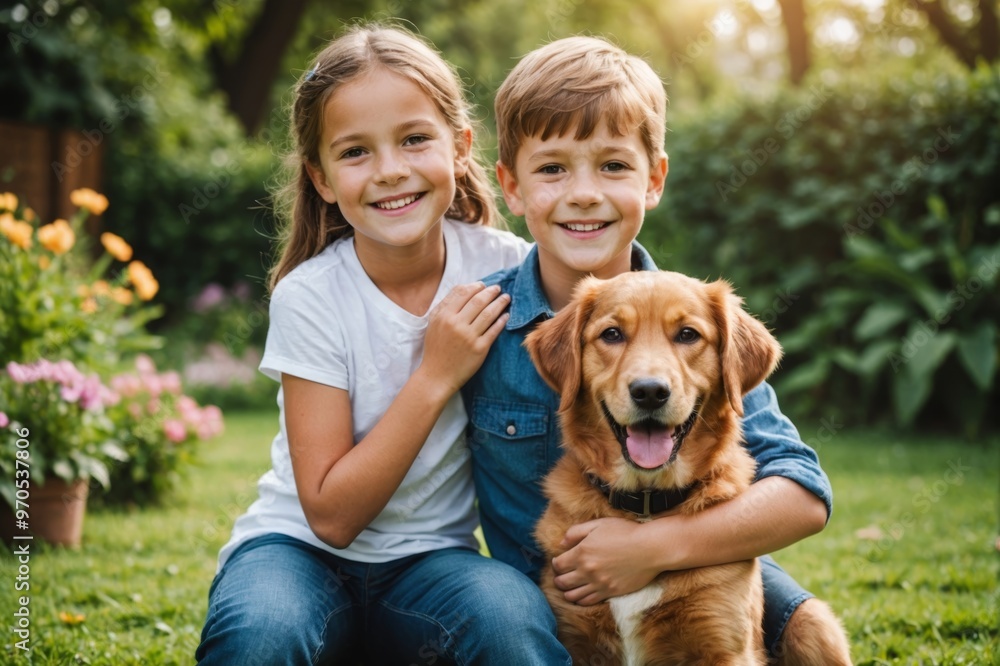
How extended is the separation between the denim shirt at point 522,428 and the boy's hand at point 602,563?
0.31 metres

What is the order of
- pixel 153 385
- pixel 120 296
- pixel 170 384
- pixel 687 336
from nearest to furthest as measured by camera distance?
pixel 687 336
pixel 120 296
pixel 153 385
pixel 170 384

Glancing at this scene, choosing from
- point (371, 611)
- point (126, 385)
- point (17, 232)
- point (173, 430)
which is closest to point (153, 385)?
point (126, 385)

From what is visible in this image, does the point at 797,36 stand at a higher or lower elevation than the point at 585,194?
higher

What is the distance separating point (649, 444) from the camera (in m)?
2.74

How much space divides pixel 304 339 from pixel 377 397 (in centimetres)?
33

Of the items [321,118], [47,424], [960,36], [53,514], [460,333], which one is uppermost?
[960,36]

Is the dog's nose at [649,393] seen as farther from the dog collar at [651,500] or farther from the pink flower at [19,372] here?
the pink flower at [19,372]

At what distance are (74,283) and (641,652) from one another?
4.22 metres

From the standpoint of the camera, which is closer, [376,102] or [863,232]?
[376,102]

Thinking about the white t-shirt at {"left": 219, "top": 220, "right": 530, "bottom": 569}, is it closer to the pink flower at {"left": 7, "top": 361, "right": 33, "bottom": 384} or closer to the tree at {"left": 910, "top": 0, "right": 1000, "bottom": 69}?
the pink flower at {"left": 7, "top": 361, "right": 33, "bottom": 384}

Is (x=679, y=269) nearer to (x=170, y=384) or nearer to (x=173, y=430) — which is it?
(x=170, y=384)

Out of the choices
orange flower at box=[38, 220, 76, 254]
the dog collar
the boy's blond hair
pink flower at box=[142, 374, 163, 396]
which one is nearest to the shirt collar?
the boy's blond hair

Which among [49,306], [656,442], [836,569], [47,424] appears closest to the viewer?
[656,442]

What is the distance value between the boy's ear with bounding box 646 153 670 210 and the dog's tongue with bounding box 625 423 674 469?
103 centimetres
